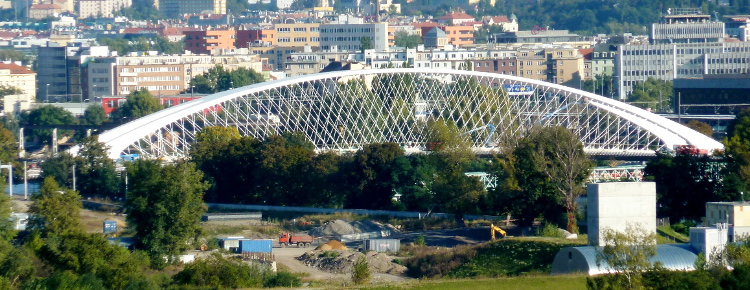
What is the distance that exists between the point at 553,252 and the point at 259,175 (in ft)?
70.1

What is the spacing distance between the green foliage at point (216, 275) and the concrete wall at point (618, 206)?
10421 mm

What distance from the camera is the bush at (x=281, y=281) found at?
42.7 metres

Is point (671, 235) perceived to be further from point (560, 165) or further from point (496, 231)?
point (496, 231)

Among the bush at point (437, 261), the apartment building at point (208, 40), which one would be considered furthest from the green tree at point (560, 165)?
the apartment building at point (208, 40)

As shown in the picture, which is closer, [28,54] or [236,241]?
[236,241]

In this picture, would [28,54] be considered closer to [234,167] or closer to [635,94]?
[635,94]

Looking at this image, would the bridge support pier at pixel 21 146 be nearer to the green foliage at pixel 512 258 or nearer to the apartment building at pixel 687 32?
the green foliage at pixel 512 258

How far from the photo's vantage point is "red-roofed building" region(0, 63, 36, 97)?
13288cm

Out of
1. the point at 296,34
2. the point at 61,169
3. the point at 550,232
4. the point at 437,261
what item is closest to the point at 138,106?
the point at 61,169

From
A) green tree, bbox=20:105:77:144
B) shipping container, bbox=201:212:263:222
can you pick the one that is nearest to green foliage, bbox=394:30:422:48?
green tree, bbox=20:105:77:144

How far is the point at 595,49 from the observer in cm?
14950

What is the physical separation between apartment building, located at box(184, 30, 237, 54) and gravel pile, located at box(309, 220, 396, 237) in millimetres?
121016

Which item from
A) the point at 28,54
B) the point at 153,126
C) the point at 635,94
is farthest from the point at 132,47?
the point at 153,126

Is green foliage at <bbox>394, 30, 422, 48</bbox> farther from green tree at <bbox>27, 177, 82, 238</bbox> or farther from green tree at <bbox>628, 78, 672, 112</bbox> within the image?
green tree at <bbox>27, 177, 82, 238</bbox>
